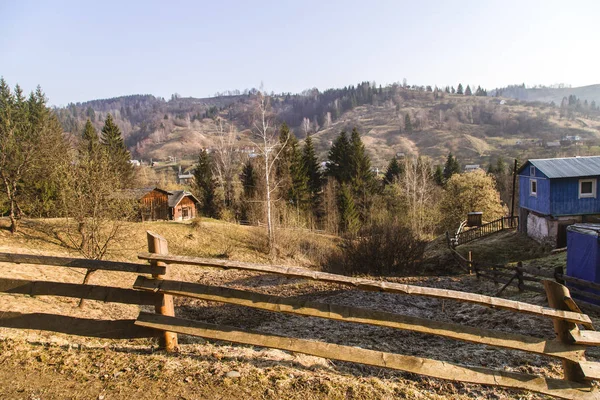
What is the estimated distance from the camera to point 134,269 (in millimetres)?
4586

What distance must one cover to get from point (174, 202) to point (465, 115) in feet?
575

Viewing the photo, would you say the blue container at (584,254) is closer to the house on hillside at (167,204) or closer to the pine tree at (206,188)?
the house on hillside at (167,204)

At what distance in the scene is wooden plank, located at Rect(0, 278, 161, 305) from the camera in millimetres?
4637

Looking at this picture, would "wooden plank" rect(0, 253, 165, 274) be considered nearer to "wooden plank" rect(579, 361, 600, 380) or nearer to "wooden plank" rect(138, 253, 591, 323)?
"wooden plank" rect(138, 253, 591, 323)

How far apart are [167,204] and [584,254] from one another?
140 feet

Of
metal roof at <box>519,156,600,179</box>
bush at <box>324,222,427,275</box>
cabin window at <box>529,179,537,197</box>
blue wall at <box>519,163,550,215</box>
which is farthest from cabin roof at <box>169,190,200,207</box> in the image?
metal roof at <box>519,156,600,179</box>

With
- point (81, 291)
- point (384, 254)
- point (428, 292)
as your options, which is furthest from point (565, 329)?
point (384, 254)

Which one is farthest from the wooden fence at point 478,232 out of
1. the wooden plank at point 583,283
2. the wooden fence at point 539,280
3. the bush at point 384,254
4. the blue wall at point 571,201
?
the wooden plank at point 583,283

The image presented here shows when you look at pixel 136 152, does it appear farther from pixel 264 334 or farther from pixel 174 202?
pixel 264 334

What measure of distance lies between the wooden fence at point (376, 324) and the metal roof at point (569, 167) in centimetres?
2280

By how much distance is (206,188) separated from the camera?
53719 millimetres

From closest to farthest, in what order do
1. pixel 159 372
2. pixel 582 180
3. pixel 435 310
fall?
pixel 159 372, pixel 435 310, pixel 582 180

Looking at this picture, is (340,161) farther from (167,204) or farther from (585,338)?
(585,338)

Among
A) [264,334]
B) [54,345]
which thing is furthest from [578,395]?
[54,345]
